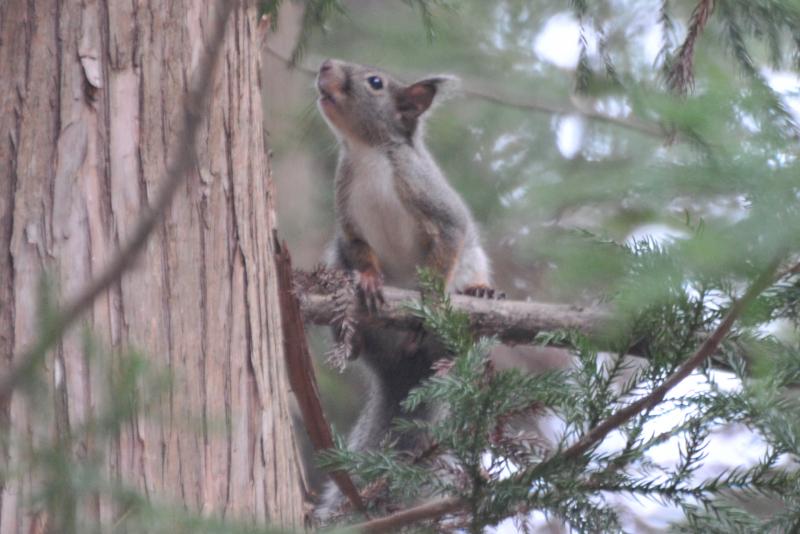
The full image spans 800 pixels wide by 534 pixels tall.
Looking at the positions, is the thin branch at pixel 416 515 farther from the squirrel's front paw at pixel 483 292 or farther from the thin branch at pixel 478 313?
the squirrel's front paw at pixel 483 292

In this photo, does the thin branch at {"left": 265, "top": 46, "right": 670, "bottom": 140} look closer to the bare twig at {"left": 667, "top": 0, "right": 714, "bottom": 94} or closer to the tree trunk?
the bare twig at {"left": 667, "top": 0, "right": 714, "bottom": 94}

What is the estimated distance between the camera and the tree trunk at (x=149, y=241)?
218 centimetres

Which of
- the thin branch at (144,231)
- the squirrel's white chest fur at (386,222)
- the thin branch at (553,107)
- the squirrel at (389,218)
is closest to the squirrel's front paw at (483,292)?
the squirrel at (389,218)

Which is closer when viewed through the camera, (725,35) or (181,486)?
(181,486)

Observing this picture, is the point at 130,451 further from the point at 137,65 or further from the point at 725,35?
the point at 725,35

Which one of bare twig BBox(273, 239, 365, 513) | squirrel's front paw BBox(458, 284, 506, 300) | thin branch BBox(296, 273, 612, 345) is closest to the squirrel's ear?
squirrel's front paw BBox(458, 284, 506, 300)

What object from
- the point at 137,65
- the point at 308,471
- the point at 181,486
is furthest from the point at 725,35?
the point at 308,471

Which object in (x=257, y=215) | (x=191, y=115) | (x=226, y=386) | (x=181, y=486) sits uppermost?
(x=257, y=215)

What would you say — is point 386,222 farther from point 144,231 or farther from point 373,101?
point 144,231

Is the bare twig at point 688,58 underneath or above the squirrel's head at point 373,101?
underneath

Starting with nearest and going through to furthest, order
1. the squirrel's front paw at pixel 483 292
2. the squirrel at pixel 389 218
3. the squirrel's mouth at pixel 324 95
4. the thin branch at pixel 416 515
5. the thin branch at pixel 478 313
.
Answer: the thin branch at pixel 416 515 → the thin branch at pixel 478 313 → the squirrel's front paw at pixel 483 292 → the squirrel at pixel 389 218 → the squirrel's mouth at pixel 324 95

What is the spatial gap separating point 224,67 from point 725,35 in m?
1.38

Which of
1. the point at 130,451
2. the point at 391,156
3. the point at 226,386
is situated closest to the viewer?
the point at 130,451

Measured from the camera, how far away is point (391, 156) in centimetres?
451
